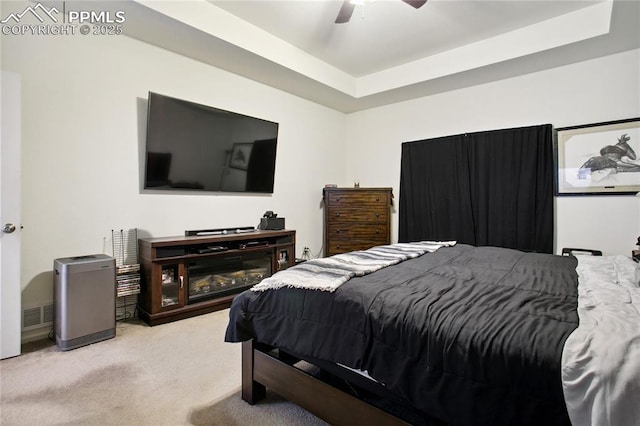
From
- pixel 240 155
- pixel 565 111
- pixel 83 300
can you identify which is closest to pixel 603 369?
pixel 83 300

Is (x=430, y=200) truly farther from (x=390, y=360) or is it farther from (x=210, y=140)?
(x=390, y=360)

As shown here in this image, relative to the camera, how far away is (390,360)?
1213 millimetres

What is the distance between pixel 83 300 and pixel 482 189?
429cm

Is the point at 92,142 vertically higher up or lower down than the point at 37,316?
higher up

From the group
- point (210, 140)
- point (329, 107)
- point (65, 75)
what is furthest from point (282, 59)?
point (65, 75)

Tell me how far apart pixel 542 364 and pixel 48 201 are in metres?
3.38

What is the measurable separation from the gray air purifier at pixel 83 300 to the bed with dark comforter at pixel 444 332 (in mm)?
1483

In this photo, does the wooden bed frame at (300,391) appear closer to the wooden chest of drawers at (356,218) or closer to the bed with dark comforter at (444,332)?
the bed with dark comforter at (444,332)

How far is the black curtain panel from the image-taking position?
367 centimetres

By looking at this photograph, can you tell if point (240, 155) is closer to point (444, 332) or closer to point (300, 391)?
point (300, 391)

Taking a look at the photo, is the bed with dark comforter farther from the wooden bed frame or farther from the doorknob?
the doorknob

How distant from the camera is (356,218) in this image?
4699 mm

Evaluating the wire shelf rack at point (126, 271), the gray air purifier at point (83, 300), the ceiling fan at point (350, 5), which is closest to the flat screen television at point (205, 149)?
the wire shelf rack at point (126, 271)

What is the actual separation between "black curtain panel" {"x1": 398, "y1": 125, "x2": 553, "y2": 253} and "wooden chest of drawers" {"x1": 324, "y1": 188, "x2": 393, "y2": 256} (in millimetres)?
310
